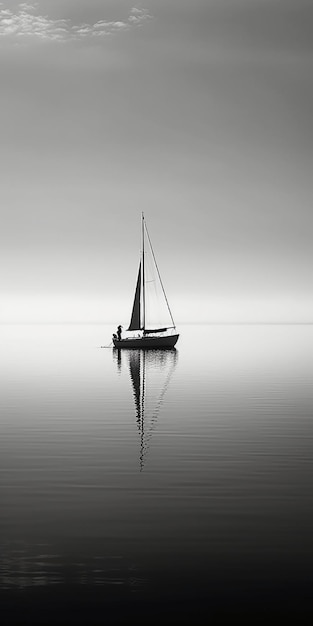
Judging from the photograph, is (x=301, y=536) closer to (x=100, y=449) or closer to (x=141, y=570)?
(x=141, y=570)

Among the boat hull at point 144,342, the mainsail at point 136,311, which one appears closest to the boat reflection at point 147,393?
the mainsail at point 136,311

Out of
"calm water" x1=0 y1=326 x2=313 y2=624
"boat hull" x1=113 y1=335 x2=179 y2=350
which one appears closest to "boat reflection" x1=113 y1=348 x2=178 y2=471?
"calm water" x1=0 y1=326 x2=313 y2=624

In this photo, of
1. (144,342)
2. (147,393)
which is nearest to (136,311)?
(144,342)

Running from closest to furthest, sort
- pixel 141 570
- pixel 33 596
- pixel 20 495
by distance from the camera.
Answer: pixel 33 596
pixel 141 570
pixel 20 495

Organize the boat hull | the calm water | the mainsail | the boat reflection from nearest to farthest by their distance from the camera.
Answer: the calm water, the boat reflection, the mainsail, the boat hull

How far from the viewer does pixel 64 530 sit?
19.6 m

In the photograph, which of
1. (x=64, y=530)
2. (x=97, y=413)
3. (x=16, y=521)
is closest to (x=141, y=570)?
(x=64, y=530)

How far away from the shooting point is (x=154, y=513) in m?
21.4

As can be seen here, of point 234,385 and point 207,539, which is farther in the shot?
point 234,385

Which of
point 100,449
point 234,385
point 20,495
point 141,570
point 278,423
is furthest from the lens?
point 234,385

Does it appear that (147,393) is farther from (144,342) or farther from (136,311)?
(144,342)

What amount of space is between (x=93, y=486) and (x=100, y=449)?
7525 mm

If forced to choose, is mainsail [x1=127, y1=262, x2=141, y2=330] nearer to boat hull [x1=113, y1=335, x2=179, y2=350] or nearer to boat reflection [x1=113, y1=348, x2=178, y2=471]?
boat hull [x1=113, y1=335, x2=179, y2=350]

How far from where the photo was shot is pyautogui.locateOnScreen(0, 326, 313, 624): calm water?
14695 millimetres
